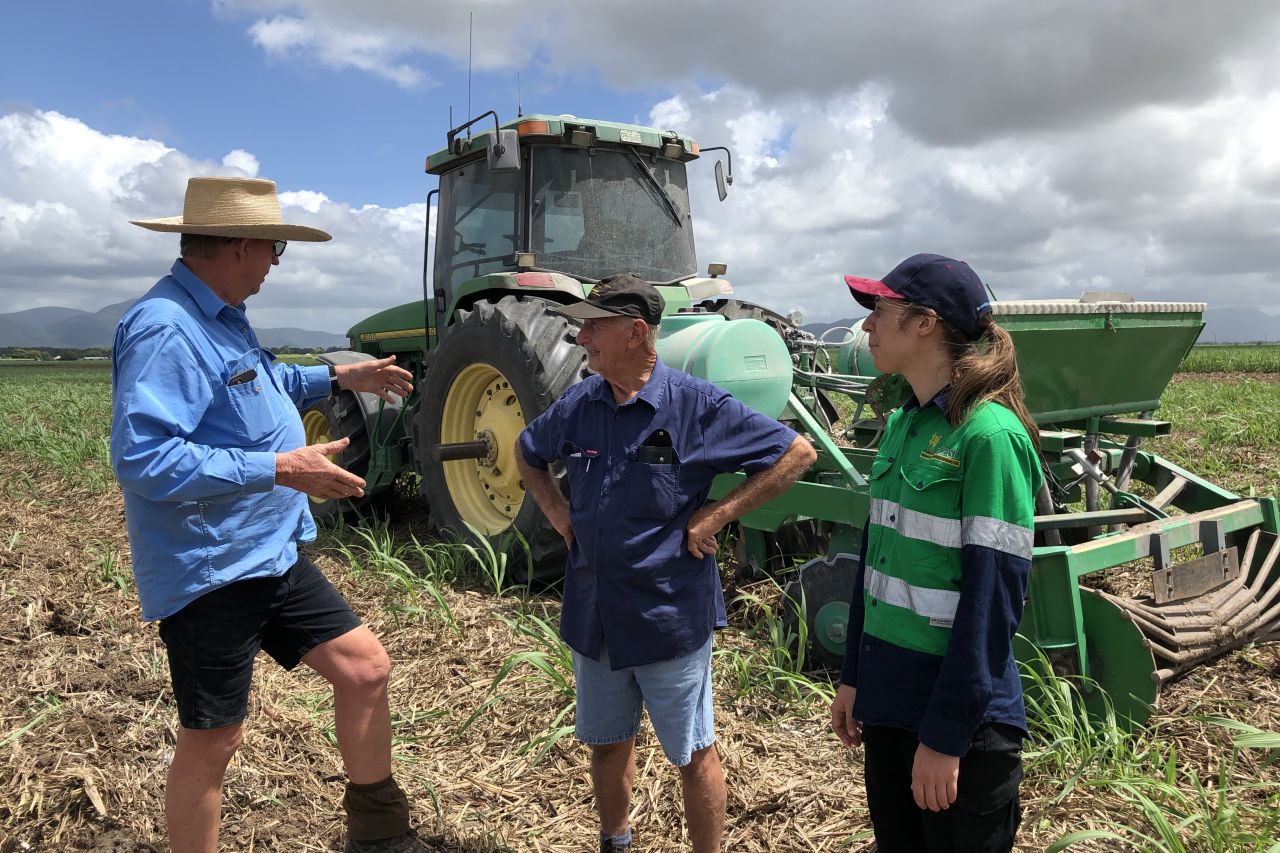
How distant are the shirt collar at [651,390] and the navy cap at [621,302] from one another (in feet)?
0.41

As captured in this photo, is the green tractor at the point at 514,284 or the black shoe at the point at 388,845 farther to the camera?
the green tractor at the point at 514,284

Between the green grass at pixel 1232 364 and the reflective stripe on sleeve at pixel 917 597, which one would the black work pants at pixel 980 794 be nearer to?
the reflective stripe on sleeve at pixel 917 597

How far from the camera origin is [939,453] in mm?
1573

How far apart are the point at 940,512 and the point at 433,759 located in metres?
2.05

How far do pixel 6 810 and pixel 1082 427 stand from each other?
14.9ft

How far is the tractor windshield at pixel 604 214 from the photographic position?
5.01 m

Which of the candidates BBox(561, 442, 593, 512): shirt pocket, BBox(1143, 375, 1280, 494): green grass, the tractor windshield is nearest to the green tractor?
the tractor windshield

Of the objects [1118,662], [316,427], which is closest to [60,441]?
[316,427]

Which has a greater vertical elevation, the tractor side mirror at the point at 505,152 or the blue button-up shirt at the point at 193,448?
the tractor side mirror at the point at 505,152

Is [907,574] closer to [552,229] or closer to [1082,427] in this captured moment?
[1082,427]

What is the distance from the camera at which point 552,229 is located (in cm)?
502

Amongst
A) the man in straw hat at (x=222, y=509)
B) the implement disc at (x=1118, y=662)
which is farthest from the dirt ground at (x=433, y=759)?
the man in straw hat at (x=222, y=509)

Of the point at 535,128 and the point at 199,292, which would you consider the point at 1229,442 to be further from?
the point at 199,292

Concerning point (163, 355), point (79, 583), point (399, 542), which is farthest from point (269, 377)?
point (399, 542)
